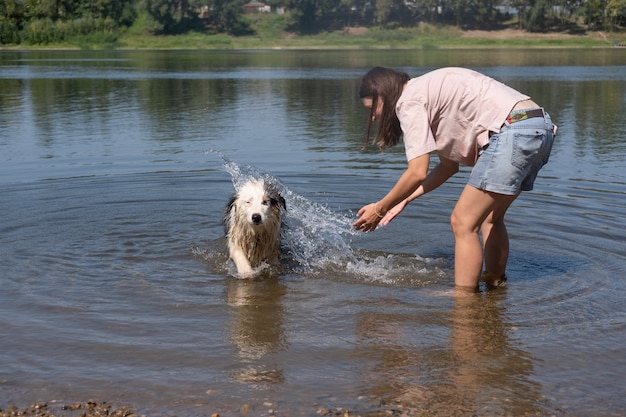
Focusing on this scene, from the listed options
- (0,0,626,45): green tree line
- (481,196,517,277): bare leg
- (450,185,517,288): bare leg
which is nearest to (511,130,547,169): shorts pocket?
(450,185,517,288): bare leg

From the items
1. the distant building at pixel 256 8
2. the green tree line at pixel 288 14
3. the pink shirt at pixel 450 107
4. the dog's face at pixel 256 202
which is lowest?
the dog's face at pixel 256 202

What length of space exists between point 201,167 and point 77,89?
55.3 ft

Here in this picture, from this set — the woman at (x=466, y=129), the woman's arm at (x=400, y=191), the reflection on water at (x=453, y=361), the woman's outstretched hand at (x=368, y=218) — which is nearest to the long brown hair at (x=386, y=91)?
the woman at (x=466, y=129)

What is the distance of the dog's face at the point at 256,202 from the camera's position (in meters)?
8.33

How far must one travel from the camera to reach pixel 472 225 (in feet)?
23.3

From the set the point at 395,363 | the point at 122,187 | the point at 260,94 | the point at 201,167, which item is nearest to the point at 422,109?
the point at 395,363

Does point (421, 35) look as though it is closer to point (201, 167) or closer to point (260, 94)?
point (260, 94)

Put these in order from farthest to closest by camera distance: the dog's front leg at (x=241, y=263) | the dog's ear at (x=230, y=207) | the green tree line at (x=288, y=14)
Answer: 1. the green tree line at (x=288, y=14)
2. the dog's ear at (x=230, y=207)
3. the dog's front leg at (x=241, y=263)

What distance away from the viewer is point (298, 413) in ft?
17.0

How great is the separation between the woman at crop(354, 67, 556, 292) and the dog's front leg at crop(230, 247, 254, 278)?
187 cm

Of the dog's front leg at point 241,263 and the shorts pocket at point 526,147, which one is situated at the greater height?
the shorts pocket at point 526,147

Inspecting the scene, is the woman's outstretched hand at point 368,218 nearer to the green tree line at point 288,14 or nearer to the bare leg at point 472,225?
the bare leg at point 472,225

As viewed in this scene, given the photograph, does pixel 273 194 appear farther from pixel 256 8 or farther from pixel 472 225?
pixel 256 8

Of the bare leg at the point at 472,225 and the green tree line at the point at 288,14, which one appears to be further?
the green tree line at the point at 288,14
